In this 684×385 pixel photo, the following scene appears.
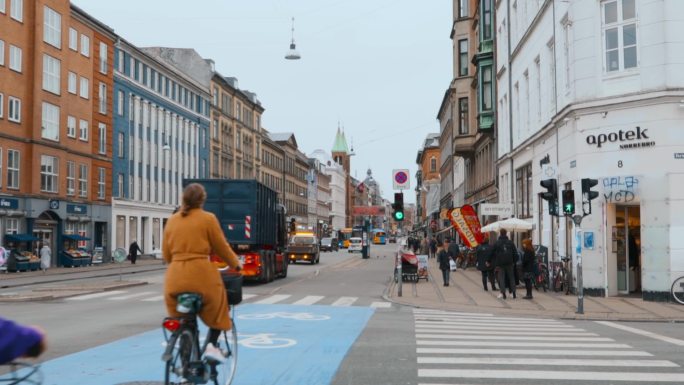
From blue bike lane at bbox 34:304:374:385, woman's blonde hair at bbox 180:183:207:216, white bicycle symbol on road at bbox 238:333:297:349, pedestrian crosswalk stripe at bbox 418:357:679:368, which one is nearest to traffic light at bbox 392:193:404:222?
blue bike lane at bbox 34:304:374:385

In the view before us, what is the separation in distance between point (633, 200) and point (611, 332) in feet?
24.5

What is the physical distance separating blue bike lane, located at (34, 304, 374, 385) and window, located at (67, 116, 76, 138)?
1442 inches

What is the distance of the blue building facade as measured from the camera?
55975 millimetres

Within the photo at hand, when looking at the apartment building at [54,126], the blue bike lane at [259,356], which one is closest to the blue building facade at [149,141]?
the apartment building at [54,126]

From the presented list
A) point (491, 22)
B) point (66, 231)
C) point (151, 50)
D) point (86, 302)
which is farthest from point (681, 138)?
point (151, 50)

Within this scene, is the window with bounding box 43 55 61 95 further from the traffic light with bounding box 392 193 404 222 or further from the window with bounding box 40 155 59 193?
the traffic light with bounding box 392 193 404 222

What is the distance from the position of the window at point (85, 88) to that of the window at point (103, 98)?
2.11 metres

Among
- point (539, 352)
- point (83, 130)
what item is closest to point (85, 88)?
point (83, 130)

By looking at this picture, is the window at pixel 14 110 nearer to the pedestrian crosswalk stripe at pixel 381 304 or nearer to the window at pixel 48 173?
the window at pixel 48 173

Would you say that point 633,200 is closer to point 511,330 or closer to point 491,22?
point 511,330

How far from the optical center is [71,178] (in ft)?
157

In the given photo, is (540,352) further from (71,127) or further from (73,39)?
(73,39)

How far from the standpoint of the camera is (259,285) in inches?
1049

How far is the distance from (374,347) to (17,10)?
124 ft
